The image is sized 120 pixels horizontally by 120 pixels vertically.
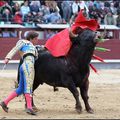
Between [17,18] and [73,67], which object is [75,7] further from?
[73,67]

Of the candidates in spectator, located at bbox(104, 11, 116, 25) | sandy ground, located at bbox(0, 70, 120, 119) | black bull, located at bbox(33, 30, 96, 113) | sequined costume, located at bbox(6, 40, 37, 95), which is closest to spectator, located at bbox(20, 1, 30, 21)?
spectator, located at bbox(104, 11, 116, 25)

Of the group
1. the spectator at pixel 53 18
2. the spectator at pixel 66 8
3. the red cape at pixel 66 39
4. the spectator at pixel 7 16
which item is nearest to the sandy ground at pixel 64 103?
the red cape at pixel 66 39

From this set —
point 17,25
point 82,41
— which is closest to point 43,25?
point 17,25

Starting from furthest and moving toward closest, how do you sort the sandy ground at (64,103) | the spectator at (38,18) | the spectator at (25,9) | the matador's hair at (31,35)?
1. the spectator at (38,18)
2. the spectator at (25,9)
3. the matador's hair at (31,35)
4. the sandy ground at (64,103)

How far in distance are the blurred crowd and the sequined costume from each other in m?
10.2

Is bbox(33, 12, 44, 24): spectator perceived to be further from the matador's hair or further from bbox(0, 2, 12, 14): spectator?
the matador's hair

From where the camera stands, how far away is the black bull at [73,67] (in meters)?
7.23

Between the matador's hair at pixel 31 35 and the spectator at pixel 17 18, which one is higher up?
the matador's hair at pixel 31 35

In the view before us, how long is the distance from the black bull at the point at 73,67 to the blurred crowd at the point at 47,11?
9809 millimetres

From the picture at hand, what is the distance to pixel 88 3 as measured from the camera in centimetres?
1944

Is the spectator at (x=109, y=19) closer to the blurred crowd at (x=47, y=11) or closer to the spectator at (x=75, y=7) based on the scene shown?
the blurred crowd at (x=47, y=11)

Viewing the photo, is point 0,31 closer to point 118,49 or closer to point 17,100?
point 118,49

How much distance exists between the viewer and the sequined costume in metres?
7.06

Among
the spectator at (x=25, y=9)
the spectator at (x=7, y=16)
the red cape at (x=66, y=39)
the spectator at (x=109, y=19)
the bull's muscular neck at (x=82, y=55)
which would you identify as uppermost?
the red cape at (x=66, y=39)
